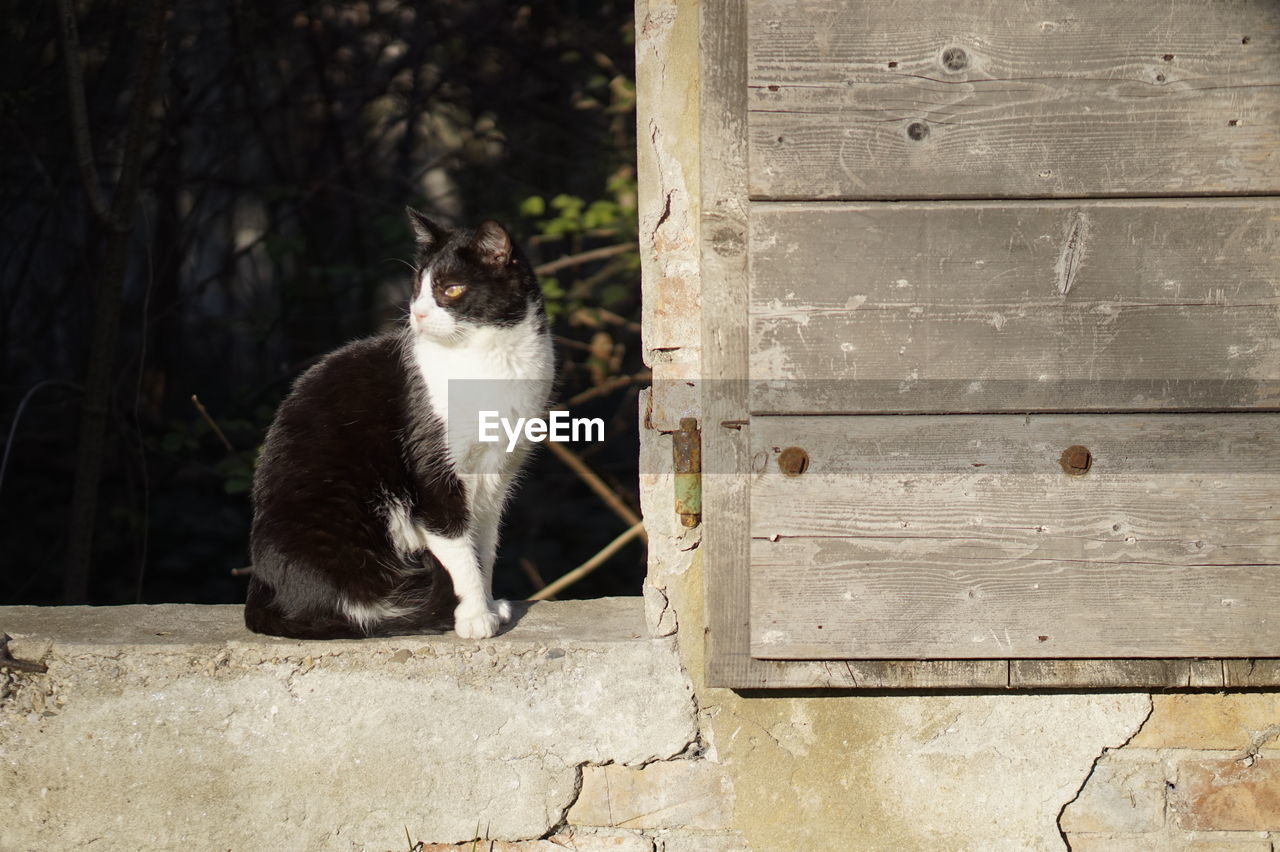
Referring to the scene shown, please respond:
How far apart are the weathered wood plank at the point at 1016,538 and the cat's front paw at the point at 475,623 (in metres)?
0.52

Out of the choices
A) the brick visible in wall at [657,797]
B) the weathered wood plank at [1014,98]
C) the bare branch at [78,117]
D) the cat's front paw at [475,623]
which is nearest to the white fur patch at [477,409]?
the cat's front paw at [475,623]

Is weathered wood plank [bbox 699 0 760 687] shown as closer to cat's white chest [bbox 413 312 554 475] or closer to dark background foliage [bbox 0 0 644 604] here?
cat's white chest [bbox 413 312 554 475]

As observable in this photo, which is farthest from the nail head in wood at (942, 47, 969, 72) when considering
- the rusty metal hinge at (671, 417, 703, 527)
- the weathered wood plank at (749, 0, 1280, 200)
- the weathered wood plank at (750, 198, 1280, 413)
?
the rusty metal hinge at (671, 417, 703, 527)

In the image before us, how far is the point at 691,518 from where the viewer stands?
2020 millimetres

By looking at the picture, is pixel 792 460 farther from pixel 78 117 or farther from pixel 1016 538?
pixel 78 117

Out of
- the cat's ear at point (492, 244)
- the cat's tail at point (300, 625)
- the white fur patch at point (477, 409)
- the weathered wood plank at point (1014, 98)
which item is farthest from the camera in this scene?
the cat's ear at point (492, 244)

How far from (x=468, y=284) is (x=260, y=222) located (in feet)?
9.64

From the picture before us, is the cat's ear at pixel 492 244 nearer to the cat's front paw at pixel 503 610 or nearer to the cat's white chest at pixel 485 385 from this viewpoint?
the cat's white chest at pixel 485 385

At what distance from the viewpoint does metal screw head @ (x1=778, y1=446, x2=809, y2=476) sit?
6.37 ft

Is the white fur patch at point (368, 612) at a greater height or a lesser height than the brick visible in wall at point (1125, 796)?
greater

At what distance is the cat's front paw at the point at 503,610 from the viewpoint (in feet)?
7.38

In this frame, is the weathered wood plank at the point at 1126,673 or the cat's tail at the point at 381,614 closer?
the weathered wood plank at the point at 1126,673

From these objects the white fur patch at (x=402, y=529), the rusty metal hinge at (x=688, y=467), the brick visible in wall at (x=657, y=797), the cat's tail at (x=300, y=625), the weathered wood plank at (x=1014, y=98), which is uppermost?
the weathered wood plank at (x=1014, y=98)

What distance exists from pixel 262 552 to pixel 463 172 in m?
2.94
